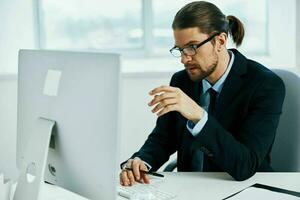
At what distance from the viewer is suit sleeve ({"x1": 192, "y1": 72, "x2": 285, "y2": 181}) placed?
1438mm

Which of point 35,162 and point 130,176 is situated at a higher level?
point 35,162

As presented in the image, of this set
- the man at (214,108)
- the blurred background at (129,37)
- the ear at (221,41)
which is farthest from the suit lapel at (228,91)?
the blurred background at (129,37)

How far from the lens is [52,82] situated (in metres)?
1.09

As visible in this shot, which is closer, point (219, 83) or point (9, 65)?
point (219, 83)

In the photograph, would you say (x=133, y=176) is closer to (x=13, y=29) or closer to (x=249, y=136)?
(x=249, y=136)

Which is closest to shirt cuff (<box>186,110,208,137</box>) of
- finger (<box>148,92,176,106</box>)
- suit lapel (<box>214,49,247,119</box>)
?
finger (<box>148,92,176,106</box>)

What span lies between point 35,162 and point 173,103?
45cm

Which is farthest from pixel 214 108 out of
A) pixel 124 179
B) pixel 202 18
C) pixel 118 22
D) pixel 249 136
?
pixel 118 22

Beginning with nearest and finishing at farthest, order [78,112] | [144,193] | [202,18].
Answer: [78,112]
[144,193]
[202,18]

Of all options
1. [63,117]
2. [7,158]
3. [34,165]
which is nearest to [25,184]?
[34,165]

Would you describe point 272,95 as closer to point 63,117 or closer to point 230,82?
point 230,82

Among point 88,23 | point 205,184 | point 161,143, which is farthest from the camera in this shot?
point 88,23

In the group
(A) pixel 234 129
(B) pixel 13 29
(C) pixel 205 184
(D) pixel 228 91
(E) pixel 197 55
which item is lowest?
(C) pixel 205 184

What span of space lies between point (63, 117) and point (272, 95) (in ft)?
2.70
